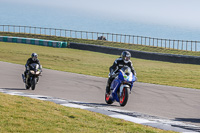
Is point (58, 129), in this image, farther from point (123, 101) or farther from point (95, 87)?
point (95, 87)

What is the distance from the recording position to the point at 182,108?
1218 centimetres

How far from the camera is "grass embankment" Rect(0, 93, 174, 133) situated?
7633 millimetres

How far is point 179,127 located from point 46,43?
49.4 meters

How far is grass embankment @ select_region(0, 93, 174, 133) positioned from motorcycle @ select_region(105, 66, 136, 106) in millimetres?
1982

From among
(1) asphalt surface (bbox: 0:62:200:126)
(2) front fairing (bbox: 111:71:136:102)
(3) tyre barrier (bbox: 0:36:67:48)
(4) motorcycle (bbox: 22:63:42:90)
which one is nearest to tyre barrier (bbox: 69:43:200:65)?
(3) tyre barrier (bbox: 0:36:67:48)

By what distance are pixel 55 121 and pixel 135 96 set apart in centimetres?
698

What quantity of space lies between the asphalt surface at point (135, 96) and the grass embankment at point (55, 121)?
2.23m

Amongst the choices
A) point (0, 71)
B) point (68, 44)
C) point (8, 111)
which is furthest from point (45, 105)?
point (68, 44)

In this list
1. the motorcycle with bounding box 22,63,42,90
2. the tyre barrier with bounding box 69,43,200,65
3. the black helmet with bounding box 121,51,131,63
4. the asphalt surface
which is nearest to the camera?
the asphalt surface

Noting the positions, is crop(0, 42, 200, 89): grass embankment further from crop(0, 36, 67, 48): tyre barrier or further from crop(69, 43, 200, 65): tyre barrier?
crop(0, 36, 67, 48): tyre barrier

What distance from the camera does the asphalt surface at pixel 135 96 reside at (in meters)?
11.4

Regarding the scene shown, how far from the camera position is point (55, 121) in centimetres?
833

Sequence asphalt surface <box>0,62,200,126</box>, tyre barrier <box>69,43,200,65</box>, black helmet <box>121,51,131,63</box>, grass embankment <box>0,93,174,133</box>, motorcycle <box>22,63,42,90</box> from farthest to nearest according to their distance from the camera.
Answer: tyre barrier <box>69,43,200,65</box>
motorcycle <box>22,63,42,90</box>
black helmet <box>121,51,131,63</box>
asphalt surface <box>0,62,200,126</box>
grass embankment <box>0,93,174,133</box>

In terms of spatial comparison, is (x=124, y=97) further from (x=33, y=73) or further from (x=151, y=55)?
(x=151, y=55)
